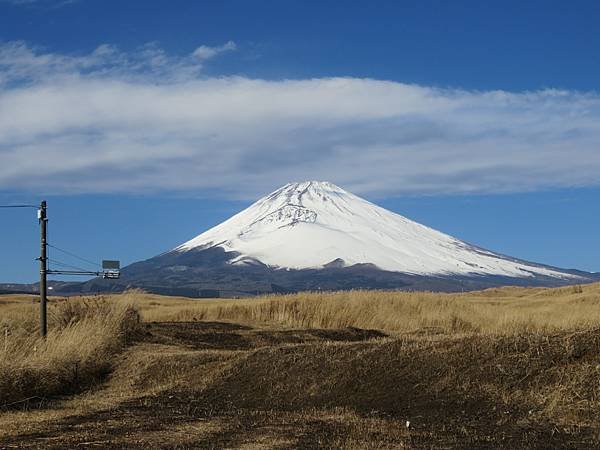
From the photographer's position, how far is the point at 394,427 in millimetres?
12164

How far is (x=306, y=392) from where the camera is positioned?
48.9ft

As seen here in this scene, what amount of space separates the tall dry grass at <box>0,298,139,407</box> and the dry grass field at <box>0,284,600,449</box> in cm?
4

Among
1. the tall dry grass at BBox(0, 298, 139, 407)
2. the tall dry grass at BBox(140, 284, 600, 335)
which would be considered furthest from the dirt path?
the tall dry grass at BBox(140, 284, 600, 335)

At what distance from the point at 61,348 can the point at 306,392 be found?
6.19 metres

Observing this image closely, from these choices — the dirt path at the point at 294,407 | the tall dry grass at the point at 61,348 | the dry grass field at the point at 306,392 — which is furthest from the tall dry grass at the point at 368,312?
the dirt path at the point at 294,407

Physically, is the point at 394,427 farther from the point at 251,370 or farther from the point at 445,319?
the point at 445,319

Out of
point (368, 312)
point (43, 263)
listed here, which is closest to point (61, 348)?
point (43, 263)

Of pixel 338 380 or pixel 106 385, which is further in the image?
pixel 106 385

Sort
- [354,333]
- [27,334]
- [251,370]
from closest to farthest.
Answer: [251,370], [27,334], [354,333]

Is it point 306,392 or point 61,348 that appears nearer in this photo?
point 306,392

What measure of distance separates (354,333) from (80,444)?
15478 mm

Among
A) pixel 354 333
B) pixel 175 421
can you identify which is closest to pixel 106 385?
pixel 175 421

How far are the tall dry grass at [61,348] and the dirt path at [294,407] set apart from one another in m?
0.63

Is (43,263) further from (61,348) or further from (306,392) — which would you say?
(306,392)
